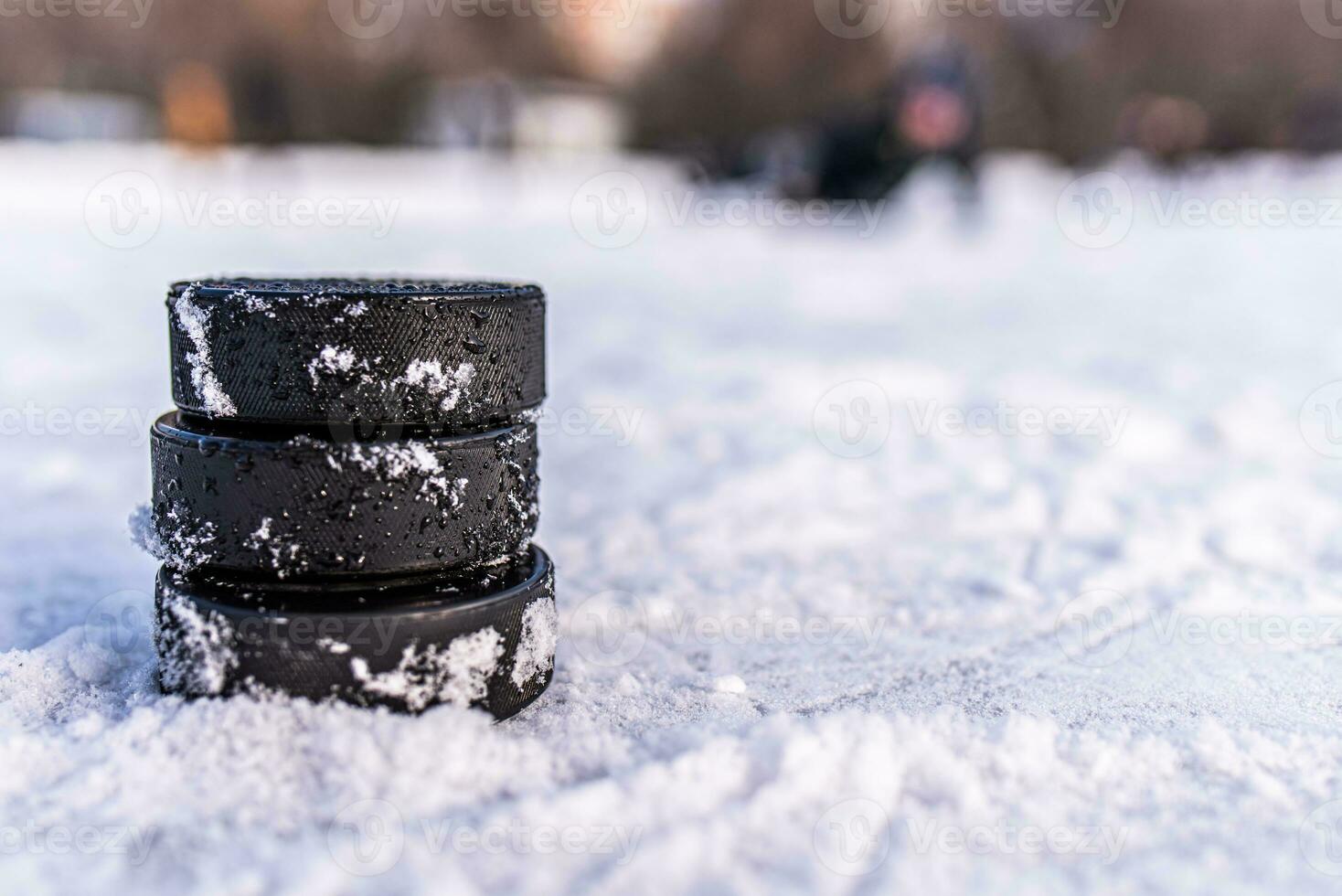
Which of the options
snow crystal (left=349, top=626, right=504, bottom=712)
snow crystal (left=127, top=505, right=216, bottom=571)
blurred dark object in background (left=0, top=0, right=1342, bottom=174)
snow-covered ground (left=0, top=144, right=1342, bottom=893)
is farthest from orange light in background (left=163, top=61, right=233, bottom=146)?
snow crystal (left=349, top=626, right=504, bottom=712)

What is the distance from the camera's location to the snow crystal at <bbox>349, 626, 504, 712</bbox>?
1937 mm

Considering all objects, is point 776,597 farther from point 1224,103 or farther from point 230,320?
point 1224,103

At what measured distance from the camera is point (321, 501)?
1.92m

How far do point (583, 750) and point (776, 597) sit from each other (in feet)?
4.07

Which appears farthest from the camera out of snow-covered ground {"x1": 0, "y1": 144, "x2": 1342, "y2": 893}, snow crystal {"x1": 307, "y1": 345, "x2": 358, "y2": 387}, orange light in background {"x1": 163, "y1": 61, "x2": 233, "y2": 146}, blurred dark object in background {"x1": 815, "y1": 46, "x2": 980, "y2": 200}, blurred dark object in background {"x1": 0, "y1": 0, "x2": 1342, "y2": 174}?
blurred dark object in background {"x1": 0, "y1": 0, "x2": 1342, "y2": 174}

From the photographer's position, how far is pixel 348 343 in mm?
1906

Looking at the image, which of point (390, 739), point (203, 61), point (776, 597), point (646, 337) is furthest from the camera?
point (203, 61)

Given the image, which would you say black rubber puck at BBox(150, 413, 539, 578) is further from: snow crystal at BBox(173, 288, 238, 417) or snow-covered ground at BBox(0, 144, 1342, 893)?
snow-covered ground at BBox(0, 144, 1342, 893)

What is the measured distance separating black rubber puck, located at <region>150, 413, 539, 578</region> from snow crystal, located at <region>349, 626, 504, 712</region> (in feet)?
0.48

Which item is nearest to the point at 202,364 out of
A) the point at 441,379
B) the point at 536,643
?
the point at 441,379

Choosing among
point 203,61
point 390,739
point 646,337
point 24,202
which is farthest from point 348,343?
point 203,61

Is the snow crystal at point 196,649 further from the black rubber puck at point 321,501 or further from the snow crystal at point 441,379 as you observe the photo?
the snow crystal at point 441,379

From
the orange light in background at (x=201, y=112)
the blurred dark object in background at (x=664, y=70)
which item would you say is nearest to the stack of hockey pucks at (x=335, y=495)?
the orange light in background at (x=201, y=112)

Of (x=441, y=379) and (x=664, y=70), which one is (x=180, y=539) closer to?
(x=441, y=379)
